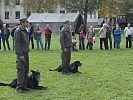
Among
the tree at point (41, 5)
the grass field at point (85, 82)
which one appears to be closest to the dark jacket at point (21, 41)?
the grass field at point (85, 82)

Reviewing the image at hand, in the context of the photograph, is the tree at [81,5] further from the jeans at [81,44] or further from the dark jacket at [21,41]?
the dark jacket at [21,41]

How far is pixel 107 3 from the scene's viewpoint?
55969 mm

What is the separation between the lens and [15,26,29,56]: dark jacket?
947 cm

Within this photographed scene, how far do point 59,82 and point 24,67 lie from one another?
5.86 feet

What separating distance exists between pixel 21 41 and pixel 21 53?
13.7 inches

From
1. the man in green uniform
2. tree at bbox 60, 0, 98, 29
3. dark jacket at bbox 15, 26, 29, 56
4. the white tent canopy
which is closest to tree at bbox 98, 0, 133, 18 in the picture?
tree at bbox 60, 0, 98, 29

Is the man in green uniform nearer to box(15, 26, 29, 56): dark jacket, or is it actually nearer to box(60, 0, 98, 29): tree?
box(15, 26, 29, 56): dark jacket

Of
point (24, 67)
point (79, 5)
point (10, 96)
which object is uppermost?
point (79, 5)

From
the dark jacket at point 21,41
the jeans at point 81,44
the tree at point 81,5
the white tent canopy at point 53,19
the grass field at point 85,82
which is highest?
the tree at point 81,5

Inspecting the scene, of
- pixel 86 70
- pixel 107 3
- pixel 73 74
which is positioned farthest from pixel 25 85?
pixel 107 3

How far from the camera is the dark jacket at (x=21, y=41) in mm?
9469

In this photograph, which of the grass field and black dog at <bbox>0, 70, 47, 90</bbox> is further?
black dog at <bbox>0, 70, 47, 90</bbox>

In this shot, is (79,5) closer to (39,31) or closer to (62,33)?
(39,31)

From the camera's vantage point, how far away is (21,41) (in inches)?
377
